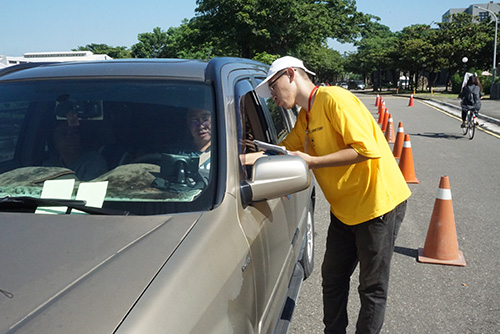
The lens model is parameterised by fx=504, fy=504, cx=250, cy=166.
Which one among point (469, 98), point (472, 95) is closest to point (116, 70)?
point (469, 98)

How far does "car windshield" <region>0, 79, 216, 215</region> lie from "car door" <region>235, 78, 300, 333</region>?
0.80 ft

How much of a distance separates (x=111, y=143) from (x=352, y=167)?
1.28 m

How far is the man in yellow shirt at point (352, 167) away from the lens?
2.61m

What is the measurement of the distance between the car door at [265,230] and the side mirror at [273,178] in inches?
3.5

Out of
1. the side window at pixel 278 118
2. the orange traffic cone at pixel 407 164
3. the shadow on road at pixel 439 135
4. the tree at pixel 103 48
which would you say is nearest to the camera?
the side window at pixel 278 118

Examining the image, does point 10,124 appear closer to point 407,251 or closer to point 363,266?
point 363,266

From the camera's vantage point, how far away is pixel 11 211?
7.02 feet

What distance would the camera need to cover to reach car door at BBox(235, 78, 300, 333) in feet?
7.28

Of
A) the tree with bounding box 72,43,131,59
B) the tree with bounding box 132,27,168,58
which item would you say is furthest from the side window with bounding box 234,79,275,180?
the tree with bounding box 72,43,131,59

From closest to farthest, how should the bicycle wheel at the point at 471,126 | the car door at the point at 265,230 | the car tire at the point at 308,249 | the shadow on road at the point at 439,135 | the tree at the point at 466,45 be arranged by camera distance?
1. the car door at the point at 265,230
2. the car tire at the point at 308,249
3. the bicycle wheel at the point at 471,126
4. the shadow on road at the point at 439,135
5. the tree at the point at 466,45

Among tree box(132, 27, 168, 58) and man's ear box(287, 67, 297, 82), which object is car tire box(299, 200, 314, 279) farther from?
tree box(132, 27, 168, 58)

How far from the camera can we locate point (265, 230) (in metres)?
2.42

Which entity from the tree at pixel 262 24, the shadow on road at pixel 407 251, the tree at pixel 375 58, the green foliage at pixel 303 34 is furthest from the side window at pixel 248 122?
the tree at pixel 375 58

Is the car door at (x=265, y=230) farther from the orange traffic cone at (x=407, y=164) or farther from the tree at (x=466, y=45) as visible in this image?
the tree at (x=466, y=45)
